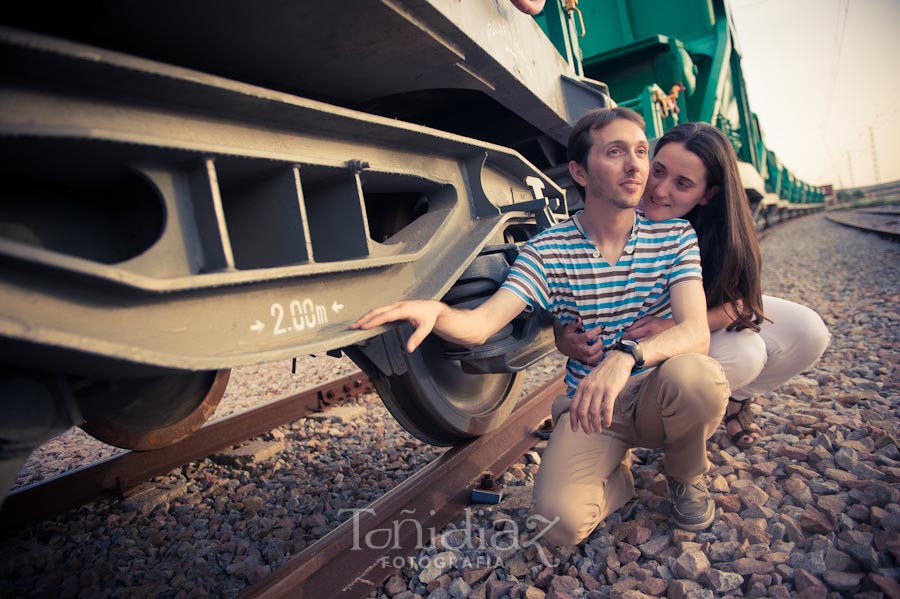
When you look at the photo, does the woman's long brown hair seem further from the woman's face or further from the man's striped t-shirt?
the man's striped t-shirt

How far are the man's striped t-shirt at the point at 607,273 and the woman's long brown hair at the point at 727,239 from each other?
23cm

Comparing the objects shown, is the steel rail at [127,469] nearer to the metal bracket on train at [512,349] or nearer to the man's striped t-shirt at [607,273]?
the metal bracket on train at [512,349]

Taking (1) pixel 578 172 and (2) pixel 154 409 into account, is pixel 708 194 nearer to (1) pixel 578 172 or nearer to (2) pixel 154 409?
(1) pixel 578 172

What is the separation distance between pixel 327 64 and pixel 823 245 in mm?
13837

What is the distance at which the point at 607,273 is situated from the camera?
7.06 feet

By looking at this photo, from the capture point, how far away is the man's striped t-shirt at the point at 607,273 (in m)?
2.13

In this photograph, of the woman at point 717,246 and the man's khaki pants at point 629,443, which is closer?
the man's khaki pants at point 629,443

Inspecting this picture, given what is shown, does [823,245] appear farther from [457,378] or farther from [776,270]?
[457,378]

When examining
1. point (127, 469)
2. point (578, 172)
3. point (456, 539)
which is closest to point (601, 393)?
point (456, 539)

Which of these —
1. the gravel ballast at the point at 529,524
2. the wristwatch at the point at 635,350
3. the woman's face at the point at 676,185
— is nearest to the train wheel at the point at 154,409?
the gravel ballast at the point at 529,524

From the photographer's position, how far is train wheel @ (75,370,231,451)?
1939mm

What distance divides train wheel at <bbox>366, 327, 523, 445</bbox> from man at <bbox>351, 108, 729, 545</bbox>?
523mm

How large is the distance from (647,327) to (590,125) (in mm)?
846

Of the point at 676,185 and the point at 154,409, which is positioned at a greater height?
the point at 676,185
